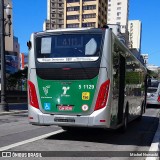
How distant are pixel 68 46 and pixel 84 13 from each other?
12659 cm

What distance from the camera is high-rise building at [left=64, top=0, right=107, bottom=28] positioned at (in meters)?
130

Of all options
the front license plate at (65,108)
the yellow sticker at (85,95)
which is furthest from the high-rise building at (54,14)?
the yellow sticker at (85,95)

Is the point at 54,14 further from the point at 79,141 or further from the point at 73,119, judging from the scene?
the point at 73,119

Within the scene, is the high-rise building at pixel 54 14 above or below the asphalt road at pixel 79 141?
above

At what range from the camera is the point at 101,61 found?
946 cm

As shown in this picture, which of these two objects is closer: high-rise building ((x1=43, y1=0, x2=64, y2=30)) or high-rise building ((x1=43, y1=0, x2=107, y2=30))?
high-rise building ((x1=43, y1=0, x2=107, y2=30))

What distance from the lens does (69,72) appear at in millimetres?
9719

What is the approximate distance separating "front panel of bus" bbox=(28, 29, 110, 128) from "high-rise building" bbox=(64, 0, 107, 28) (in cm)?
12070

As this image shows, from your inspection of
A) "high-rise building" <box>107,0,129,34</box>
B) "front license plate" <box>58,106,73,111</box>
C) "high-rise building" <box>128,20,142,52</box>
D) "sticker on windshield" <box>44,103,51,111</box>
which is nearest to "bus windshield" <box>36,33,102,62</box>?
"sticker on windshield" <box>44,103,51,111</box>

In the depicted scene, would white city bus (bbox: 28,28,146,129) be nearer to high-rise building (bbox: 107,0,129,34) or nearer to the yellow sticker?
the yellow sticker

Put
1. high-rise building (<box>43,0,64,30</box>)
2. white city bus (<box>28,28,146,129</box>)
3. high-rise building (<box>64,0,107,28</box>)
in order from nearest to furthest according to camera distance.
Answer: white city bus (<box>28,28,146,129</box>), high-rise building (<box>64,0,107,28</box>), high-rise building (<box>43,0,64,30</box>)

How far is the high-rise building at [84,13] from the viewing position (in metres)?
130

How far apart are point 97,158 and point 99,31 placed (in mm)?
3511

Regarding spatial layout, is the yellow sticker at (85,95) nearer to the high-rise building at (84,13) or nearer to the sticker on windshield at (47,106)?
the sticker on windshield at (47,106)
